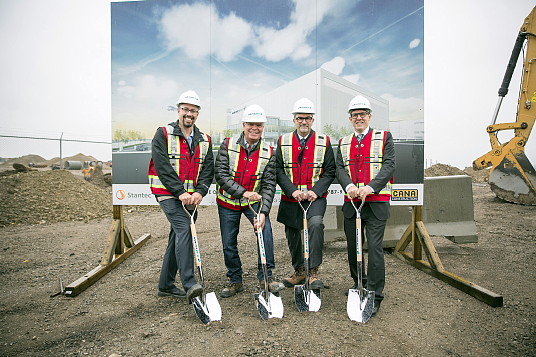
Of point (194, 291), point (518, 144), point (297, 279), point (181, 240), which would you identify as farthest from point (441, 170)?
point (194, 291)

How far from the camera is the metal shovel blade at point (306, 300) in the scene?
3406 millimetres

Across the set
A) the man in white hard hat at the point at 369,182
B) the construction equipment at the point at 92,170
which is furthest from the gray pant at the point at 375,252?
the construction equipment at the point at 92,170

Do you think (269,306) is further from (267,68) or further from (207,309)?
(267,68)

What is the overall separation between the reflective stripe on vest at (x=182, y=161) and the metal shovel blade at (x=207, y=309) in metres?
1.11

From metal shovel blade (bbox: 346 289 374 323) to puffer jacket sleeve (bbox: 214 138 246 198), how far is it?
4.86 ft

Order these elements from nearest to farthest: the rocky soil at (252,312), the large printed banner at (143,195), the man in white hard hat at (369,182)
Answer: the rocky soil at (252,312)
the man in white hard hat at (369,182)
the large printed banner at (143,195)

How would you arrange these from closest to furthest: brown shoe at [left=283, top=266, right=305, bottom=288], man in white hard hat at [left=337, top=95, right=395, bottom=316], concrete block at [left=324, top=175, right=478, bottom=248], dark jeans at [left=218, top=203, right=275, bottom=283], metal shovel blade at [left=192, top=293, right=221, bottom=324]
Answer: metal shovel blade at [left=192, top=293, right=221, bottom=324] < man in white hard hat at [left=337, top=95, right=395, bottom=316] < dark jeans at [left=218, top=203, right=275, bottom=283] < brown shoe at [left=283, top=266, right=305, bottom=288] < concrete block at [left=324, top=175, right=478, bottom=248]

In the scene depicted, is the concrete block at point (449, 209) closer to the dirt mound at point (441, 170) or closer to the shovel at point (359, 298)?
the shovel at point (359, 298)

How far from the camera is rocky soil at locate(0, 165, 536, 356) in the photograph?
2.81 m

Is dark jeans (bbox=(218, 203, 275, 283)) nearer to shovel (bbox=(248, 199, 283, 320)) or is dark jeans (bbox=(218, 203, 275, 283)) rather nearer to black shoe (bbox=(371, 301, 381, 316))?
shovel (bbox=(248, 199, 283, 320))

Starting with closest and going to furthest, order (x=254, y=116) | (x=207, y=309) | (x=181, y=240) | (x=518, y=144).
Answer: (x=207, y=309)
(x=181, y=240)
(x=254, y=116)
(x=518, y=144)

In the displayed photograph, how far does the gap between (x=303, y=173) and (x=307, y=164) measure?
11cm

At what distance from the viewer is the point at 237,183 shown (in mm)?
3779

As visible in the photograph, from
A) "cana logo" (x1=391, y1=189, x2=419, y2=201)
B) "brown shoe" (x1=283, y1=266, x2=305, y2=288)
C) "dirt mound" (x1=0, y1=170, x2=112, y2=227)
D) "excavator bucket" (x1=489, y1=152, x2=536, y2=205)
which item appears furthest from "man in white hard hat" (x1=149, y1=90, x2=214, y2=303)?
"excavator bucket" (x1=489, y1=152, x2=536, y2=205)
